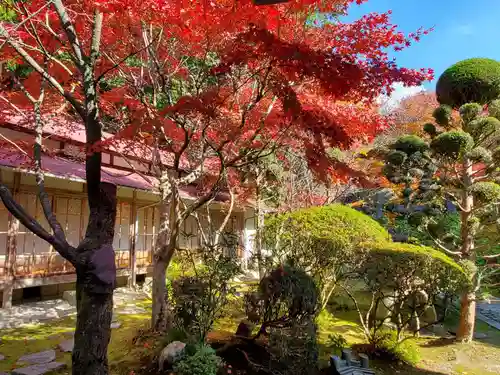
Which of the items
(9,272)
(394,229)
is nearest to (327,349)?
(9,272)

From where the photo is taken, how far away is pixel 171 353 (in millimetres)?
5672

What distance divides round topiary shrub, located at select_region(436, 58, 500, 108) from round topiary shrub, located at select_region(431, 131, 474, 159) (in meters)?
1.52

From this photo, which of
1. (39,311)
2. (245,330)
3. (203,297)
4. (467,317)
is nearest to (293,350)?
(245,330)

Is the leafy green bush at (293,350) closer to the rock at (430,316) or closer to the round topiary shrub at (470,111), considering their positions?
the rock at (430,316)

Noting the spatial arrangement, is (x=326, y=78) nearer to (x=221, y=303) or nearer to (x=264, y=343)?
(x=221, y=303)

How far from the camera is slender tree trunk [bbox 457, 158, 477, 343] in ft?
31.1

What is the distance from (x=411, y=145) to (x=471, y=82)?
2035 mm

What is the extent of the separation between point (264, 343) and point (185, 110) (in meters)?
4.10

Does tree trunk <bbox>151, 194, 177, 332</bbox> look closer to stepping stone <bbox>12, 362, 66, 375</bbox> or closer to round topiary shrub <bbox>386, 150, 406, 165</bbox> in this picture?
stepping stone <bbox>12, 362, 66, 375</bbox>

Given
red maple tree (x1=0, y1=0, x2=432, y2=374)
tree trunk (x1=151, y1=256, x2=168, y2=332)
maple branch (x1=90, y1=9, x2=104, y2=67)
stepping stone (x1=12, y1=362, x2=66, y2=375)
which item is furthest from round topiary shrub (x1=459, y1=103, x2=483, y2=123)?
stepping stone (x1=12, y1=362, x2=66, y2=375)

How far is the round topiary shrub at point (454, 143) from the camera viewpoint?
28.8 feet

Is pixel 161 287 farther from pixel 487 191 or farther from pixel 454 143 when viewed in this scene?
pixel 487 191

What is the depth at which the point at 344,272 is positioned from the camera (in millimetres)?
9016

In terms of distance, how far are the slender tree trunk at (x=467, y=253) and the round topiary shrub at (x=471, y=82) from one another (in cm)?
160
